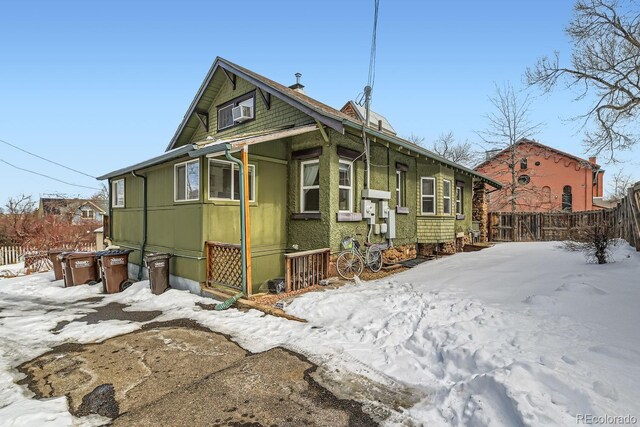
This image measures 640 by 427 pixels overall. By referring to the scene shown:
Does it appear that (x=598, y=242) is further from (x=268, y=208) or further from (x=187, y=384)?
(x=187, y=384)

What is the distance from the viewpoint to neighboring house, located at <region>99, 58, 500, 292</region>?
7.82 m

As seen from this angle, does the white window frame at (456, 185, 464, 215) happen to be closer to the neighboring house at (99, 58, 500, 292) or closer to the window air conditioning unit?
the neighboring house at (99, 58, 500, 292)

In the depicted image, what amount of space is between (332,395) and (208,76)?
1244 cm

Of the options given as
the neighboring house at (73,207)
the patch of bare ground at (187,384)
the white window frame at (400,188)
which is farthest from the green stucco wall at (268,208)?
the neighboring house at (73,207)

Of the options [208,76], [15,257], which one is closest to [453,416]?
[208,76]

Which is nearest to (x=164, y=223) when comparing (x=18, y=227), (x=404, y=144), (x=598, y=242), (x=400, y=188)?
(x=404, y=144)

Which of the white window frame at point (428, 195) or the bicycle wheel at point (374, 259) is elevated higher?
the white window frame at point (428, 195)

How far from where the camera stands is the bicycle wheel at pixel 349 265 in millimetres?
8500

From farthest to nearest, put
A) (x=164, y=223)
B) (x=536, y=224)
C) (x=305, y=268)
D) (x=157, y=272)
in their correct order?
(x=536, y=224)
(x=164, y=223)
(x=157, y=272)
(x=305, y=268)

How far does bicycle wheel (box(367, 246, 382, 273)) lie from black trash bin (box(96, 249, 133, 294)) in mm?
7245

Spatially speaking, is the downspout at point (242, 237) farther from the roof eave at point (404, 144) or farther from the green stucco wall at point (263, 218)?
the roof eave at point (404, 144)

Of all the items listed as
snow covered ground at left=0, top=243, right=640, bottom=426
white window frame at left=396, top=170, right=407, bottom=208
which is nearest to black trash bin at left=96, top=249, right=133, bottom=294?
snow covered ground at left=0, top=243, right=640, bottom=426

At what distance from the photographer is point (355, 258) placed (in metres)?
8.95

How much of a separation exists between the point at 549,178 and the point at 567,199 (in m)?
2.56
